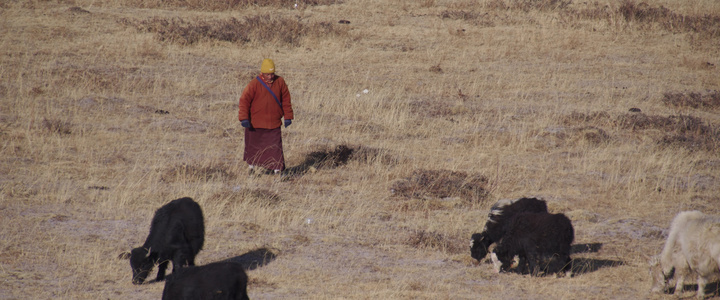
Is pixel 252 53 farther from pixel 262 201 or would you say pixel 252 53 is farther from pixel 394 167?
pixel 262 201

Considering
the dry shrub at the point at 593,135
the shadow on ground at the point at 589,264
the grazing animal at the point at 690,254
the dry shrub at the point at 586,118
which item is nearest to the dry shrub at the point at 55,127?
the shadow on ground at the point at 589,264

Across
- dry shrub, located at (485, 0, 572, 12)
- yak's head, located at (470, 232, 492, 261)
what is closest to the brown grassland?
yak's head, located at (470, 232, 492, 261)

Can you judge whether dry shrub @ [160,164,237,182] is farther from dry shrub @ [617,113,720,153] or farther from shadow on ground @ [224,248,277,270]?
dry shrub @ [617,113,720,153]

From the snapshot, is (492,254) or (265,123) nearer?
(492,254)

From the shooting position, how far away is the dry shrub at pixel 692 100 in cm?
1606

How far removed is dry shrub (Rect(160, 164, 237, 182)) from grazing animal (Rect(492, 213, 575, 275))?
15.9 feet

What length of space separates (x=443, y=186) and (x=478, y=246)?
275cm

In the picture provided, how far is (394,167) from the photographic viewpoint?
37.7 ft

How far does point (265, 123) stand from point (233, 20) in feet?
38.8

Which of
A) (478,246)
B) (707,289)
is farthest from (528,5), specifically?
(707,289)

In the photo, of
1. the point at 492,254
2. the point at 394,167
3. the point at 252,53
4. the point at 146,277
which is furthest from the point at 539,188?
the point at 252,53

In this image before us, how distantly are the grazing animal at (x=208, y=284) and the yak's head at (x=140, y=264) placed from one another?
1117 mm

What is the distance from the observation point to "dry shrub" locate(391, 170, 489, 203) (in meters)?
10.2

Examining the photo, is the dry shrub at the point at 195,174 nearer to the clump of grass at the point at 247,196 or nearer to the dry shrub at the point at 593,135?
the clump of grass at the point at 247,196
